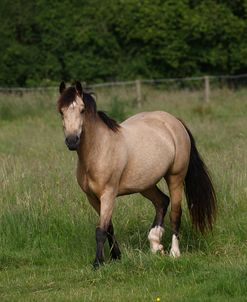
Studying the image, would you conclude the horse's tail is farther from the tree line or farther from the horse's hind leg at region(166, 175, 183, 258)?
the tree line

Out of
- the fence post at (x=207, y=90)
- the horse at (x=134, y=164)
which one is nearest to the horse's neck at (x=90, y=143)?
the horse at (x=134, y=164)

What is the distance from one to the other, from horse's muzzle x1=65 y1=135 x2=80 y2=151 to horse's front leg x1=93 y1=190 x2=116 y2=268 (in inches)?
26.4

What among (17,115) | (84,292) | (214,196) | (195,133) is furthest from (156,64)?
(84,292)

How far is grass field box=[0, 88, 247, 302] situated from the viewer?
24.2ft

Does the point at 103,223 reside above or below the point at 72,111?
below

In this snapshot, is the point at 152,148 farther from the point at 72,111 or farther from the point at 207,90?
the point at 207,90

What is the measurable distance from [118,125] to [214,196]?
5.05ft

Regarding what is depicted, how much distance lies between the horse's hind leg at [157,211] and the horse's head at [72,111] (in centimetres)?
159

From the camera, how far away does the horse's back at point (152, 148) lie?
29.1 ft

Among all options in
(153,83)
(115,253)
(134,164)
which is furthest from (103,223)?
(153,83)

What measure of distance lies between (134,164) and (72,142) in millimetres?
1002

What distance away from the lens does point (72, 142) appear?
8117mm

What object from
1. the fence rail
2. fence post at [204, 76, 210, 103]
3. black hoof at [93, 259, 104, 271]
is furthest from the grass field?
fence post at [204, 76, 210, 103]

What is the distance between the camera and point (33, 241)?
9.55 metres
